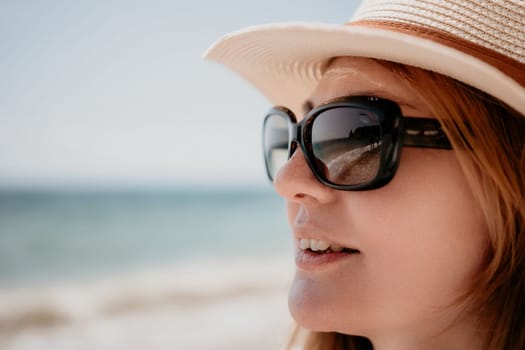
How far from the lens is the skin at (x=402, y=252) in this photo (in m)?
1.16

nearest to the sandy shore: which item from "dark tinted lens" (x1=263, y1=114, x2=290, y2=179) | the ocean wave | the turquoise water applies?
the ocean wave

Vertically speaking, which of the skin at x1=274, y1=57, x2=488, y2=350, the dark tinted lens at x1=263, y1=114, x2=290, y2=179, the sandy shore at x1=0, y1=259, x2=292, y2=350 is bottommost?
the skin at x1=274, y1=57, x2=488, y2=350

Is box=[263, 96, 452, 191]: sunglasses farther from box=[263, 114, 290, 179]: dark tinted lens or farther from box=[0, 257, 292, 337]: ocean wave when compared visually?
box=[0, 257, 292, 337]: ocean wave

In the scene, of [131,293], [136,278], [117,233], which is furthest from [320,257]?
[117,233]

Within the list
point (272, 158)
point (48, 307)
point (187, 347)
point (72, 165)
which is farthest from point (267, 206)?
point (272, 158)

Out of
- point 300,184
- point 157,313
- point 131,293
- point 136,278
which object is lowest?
point 300,184

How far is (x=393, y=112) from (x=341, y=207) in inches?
11.2

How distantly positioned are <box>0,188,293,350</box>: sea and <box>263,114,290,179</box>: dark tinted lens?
3.67 m

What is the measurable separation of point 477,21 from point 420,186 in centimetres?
42

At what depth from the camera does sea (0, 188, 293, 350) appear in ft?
19.3

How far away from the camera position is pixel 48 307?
8062 mm

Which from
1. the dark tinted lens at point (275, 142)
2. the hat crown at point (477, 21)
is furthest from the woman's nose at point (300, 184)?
the hat crown at point (477, 21)

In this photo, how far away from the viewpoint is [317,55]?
148cm

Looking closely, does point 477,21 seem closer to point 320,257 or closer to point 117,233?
point 320,257
